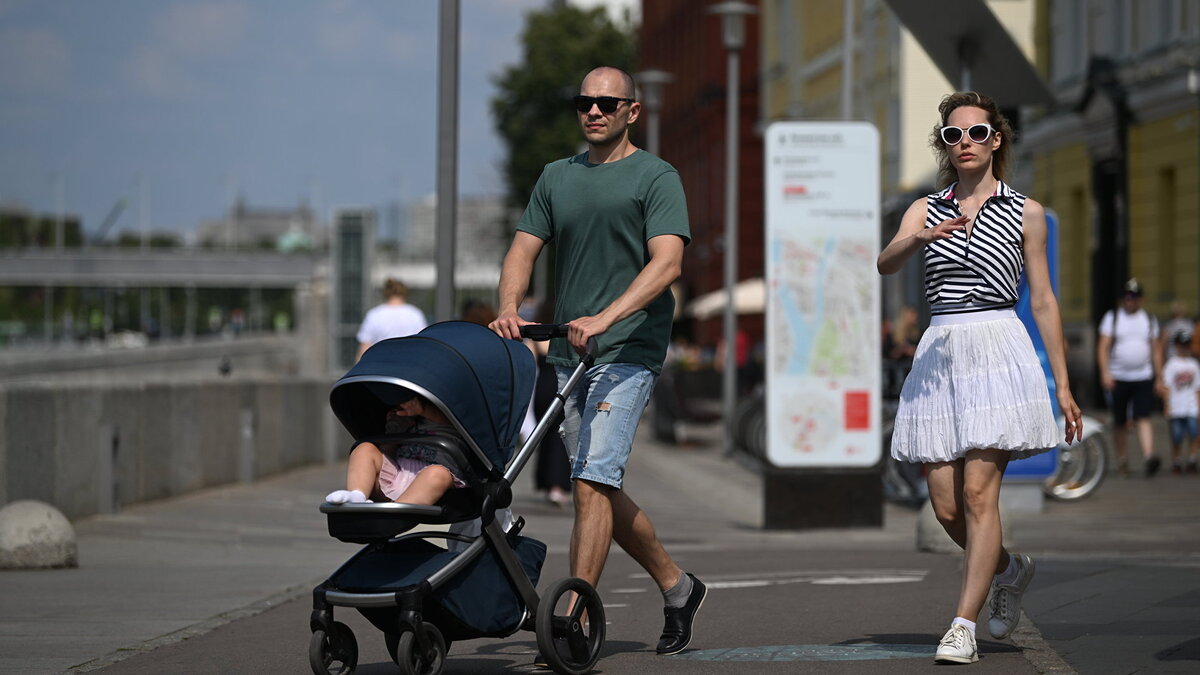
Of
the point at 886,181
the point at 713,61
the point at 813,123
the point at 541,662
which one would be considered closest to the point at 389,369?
the point at 541,662

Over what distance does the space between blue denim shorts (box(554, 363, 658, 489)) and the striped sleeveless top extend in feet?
3.55

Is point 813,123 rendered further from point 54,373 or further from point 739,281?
point 739,281

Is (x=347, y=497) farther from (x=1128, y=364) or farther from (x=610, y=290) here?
(x=1128, y=364)

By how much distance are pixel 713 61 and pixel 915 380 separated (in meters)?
69.6

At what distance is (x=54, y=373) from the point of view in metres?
41.6

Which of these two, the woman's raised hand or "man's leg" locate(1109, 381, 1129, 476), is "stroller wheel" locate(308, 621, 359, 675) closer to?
the woman's raised hand

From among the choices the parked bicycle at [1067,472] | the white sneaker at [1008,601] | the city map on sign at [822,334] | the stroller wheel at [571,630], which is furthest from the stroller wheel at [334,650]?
the parked bicycle at [1067,472]

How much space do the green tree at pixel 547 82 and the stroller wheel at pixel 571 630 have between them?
263 ft

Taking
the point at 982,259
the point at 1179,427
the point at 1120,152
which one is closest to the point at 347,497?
the point at 982,259

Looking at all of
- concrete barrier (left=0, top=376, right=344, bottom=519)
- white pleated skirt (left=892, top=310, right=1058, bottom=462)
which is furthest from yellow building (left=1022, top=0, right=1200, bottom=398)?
white pleated skirt (left=892, top=310, right=1058, bottom=462)

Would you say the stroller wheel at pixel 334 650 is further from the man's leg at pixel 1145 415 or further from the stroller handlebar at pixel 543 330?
the man's leg at pixel 1145 415

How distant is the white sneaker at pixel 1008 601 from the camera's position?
6.78 m

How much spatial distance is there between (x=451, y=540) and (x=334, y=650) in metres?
0.52

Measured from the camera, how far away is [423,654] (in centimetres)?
615
